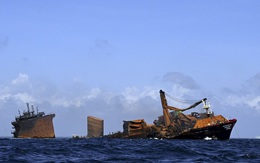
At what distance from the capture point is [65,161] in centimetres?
3641

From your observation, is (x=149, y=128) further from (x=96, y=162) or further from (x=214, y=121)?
(x=96, y=162)

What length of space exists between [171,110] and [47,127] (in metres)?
43.6

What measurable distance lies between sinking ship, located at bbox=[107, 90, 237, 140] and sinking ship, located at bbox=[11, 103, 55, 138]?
76.3 ft

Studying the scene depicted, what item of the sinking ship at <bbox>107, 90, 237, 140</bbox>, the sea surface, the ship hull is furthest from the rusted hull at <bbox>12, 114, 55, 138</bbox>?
the sea surface

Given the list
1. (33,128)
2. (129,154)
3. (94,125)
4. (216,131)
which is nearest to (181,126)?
(216,131)

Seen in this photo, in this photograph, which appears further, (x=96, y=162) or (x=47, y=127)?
(x=47, y=127)

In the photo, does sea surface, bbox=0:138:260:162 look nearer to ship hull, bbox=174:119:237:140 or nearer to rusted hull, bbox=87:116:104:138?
ship hull, bbox=174:119:237:140

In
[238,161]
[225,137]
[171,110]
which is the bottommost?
[238,161]

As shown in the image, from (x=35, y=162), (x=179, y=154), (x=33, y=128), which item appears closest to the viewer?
(x=35, y=162)

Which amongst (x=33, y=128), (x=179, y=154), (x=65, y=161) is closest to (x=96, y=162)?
(x=65, y=161)

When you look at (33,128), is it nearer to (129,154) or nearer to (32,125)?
(32,125)

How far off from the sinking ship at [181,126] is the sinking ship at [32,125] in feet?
76.3

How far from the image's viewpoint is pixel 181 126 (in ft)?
353

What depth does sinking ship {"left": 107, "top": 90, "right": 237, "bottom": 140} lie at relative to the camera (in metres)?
94.6
